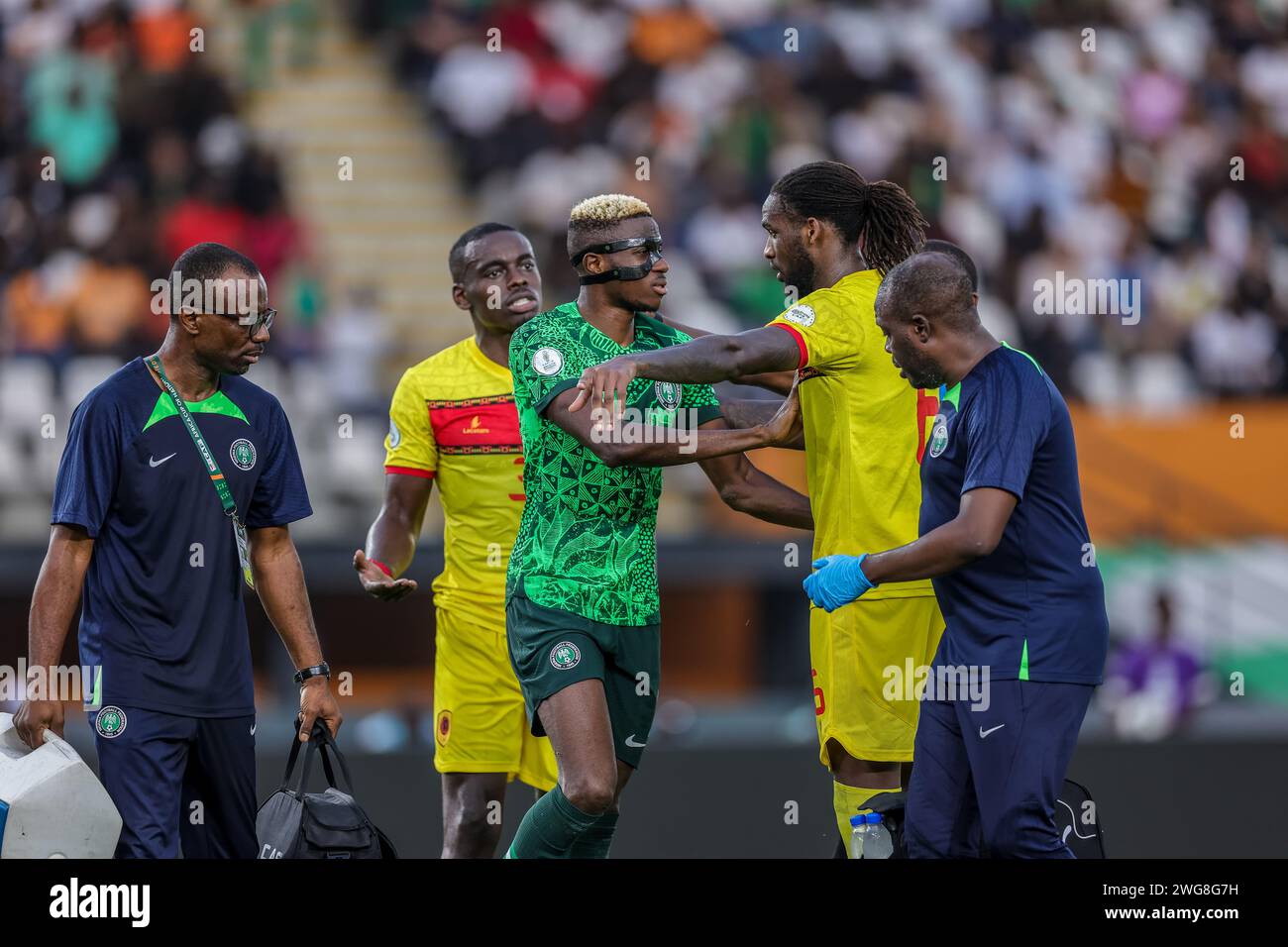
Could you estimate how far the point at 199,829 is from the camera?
5.74 m

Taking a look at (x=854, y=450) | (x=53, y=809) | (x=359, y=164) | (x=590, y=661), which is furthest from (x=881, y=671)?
(x=359, y=164)

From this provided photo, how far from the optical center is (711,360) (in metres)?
5.40

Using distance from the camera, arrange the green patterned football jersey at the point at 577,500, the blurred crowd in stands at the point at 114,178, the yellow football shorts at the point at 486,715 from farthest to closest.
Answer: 1. the blurred crowd in stands at the point at 114,178
2. the yellow football shorts at the point at 486,715
3. the green patterned football jersey at the point at 577,500

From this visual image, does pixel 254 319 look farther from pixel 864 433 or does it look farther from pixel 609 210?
pixel 864 433

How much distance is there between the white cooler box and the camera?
536 centimetres

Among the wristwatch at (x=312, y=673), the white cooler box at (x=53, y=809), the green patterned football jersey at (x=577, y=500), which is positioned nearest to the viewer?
the white cooler box at (x=53, y=809)

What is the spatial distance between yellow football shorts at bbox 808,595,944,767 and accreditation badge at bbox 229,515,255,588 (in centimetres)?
191

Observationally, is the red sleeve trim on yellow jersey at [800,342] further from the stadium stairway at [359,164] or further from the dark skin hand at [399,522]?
the stadium stairway at [359,164]

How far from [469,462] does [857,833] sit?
2282mm

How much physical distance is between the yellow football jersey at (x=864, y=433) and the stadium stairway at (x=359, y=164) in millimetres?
8609

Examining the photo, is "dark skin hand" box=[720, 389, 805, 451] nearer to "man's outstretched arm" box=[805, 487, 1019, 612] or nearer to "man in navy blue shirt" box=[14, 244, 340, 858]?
"man's outstretched arm" box=[805, 487, 1019, 612]

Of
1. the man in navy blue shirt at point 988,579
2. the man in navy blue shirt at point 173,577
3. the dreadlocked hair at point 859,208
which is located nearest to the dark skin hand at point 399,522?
the man in navy blue shirt at point 173,577

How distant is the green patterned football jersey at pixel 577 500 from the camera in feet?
18.9

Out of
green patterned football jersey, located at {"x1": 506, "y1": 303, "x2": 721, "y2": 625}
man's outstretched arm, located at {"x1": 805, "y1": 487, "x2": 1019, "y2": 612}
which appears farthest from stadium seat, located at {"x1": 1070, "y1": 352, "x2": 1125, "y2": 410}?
man's outstretched arm, located at {"x1": 805, "y1": 487, "x2": 1019, "y2": 612}
